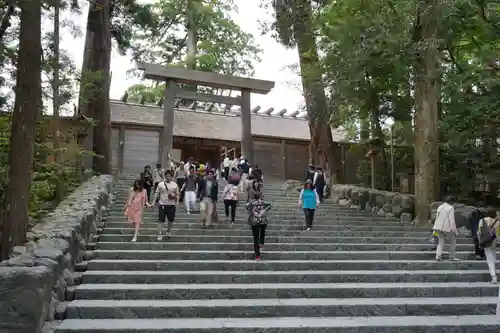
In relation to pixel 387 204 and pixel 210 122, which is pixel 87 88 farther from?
pixel 387 204

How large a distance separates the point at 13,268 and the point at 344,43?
10798 millimetres

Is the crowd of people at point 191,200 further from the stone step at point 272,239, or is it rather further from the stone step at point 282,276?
the stone step at point 282,276

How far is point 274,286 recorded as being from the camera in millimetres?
7035

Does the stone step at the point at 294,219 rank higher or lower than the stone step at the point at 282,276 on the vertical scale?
higher

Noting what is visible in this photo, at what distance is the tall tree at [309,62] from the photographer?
56.3 feet

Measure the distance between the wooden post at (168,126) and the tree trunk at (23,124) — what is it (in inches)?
374

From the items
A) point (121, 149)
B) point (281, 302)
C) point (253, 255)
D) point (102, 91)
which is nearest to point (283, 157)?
point (121, 149)

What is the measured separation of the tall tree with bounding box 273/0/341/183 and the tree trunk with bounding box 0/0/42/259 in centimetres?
1043

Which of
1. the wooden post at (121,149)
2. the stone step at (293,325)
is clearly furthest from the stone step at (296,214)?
the wooden post at (121,149)

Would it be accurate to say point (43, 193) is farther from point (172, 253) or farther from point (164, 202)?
point (172, 253)

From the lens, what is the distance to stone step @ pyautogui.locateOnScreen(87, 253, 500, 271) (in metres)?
7.65

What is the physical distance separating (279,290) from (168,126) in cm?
1129

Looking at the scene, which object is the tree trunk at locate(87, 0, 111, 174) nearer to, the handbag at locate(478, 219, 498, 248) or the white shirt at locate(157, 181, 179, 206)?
the white shirt at locate(157, 181, 179, 206)

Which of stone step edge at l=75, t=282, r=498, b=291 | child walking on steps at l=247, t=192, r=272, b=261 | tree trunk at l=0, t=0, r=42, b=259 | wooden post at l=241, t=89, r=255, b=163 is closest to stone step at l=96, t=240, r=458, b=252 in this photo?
child walking on steps at l=247, t=192, r=272, b=261
